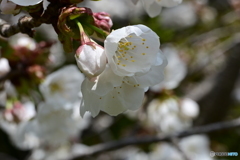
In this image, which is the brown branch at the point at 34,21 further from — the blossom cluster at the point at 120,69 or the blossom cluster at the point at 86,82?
the blossom cluster at the point at 120,69

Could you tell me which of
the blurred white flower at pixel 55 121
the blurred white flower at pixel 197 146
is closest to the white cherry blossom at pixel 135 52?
the blurred white flower at pixel 55 121

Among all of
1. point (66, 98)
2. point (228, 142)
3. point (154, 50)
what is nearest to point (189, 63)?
point (228, 142)

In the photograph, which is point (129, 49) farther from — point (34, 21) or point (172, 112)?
point (172, 112)

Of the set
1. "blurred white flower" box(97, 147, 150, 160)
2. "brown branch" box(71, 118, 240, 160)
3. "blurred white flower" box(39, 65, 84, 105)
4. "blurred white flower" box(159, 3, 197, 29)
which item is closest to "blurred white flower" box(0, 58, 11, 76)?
"blurred white flower" box(39, 65, 84, 105)

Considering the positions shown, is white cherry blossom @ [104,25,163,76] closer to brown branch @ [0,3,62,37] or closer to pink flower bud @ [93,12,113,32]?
pink flower bud @ [93,12,113,32]

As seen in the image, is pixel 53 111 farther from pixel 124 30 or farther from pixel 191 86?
pixel 191 86

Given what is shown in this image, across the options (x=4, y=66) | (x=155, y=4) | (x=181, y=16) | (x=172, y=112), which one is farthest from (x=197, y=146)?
(x=181, y=16)
